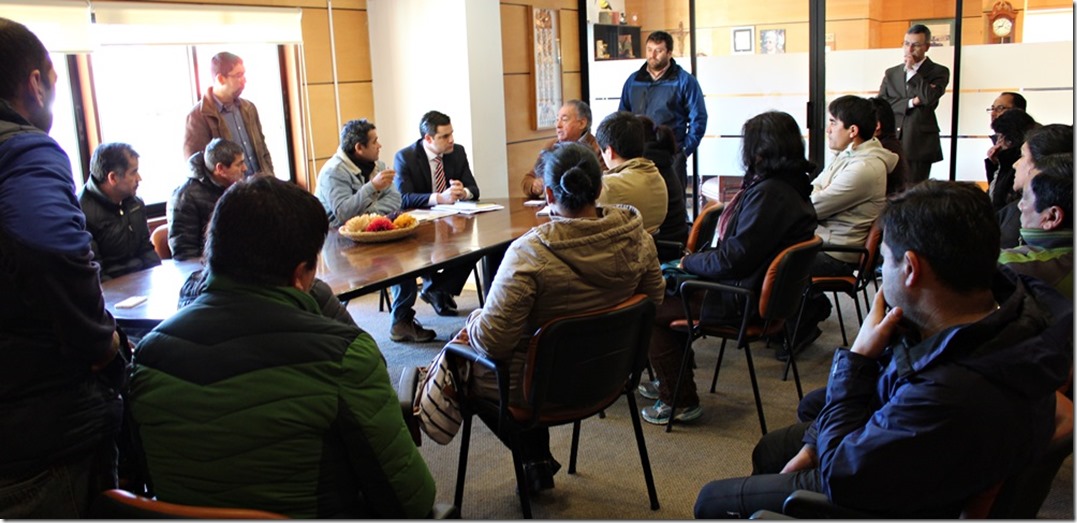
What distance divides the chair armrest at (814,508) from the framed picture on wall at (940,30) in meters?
5.42

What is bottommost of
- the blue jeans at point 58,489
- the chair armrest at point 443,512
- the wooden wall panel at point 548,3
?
the chair armrest at point 443,512

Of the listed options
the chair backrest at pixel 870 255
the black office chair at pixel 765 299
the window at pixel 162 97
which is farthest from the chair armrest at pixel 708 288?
the window at pixel 162 97

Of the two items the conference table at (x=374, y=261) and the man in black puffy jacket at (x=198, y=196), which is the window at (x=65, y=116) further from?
the conference table at (x=374, y=261)

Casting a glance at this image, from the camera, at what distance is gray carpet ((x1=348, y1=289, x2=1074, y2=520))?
9.61ft

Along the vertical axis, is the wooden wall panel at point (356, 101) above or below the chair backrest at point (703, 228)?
above

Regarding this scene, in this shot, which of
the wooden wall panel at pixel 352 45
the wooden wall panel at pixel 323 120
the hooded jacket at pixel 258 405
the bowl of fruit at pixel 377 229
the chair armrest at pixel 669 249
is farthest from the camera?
the wooden wall panel at pixel 352 45

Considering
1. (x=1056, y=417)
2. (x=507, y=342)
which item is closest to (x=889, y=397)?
(x=1056, y=417)

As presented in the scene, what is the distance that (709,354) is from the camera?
4.45 metres

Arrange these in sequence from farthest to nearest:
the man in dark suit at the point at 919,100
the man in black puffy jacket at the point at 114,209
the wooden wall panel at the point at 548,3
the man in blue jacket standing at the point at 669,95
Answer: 1. the wooden wall panel at the point at 548,3
2. the man in blue jacket standing at the point at 669,95
3. the man in dark suit at the point at 919,100
4. the man in black puffy jacket at the point at 114,209

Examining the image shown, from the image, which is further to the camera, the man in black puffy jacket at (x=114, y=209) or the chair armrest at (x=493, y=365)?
the man in black puffy jacket at (x=114, y=209)

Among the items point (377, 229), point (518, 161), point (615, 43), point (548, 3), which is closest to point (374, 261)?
point (377, 229)

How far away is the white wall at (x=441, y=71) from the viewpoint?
592 centimetres

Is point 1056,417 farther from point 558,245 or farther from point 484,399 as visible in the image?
point 484,399

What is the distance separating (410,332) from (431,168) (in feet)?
3.06
